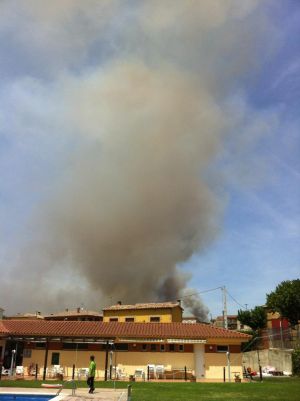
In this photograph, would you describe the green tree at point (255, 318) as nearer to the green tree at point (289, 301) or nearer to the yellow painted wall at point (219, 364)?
the green tree at point (289, 301)

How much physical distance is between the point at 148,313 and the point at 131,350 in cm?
2562

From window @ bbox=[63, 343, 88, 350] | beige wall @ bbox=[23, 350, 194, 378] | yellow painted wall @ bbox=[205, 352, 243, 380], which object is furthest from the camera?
window @ bbox=[63, 343, 88, 350]

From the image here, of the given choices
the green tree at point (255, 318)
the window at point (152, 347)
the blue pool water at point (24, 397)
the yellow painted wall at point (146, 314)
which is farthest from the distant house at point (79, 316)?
the blue pool water at point (24, 397)

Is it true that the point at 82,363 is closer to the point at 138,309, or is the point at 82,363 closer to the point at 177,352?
the point at 177,352

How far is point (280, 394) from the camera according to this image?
62.3 ft

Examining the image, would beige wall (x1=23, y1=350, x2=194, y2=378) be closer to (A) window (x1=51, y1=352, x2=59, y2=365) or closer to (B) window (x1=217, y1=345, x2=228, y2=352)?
(A) window (x1=51, y1=352, x2=59, y2=365)

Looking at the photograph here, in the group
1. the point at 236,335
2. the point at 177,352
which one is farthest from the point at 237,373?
the point at 177,352

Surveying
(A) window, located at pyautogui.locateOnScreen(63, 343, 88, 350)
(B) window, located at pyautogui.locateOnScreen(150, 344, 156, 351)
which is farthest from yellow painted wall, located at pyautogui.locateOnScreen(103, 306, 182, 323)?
(A) window, located at pyautogui.locateOnScreen(63, 343, 88, 350)

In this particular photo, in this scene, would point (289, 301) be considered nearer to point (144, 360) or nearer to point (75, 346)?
point (144, 360)

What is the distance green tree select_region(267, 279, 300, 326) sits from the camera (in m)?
56.4

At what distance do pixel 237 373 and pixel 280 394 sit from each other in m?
13.7

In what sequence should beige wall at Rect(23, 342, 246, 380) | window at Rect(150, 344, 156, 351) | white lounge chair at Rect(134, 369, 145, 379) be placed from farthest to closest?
window at Rect(150, 344, 156, 351) → beige wall at Rect(23, 342, 246, 380) → white lounge chair at Rect(134, 369, 145, 379)

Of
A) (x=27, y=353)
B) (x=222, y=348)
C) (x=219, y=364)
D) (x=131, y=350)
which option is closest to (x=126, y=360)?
(x=131, y=350)

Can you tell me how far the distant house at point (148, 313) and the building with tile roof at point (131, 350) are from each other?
23218 millimetres
